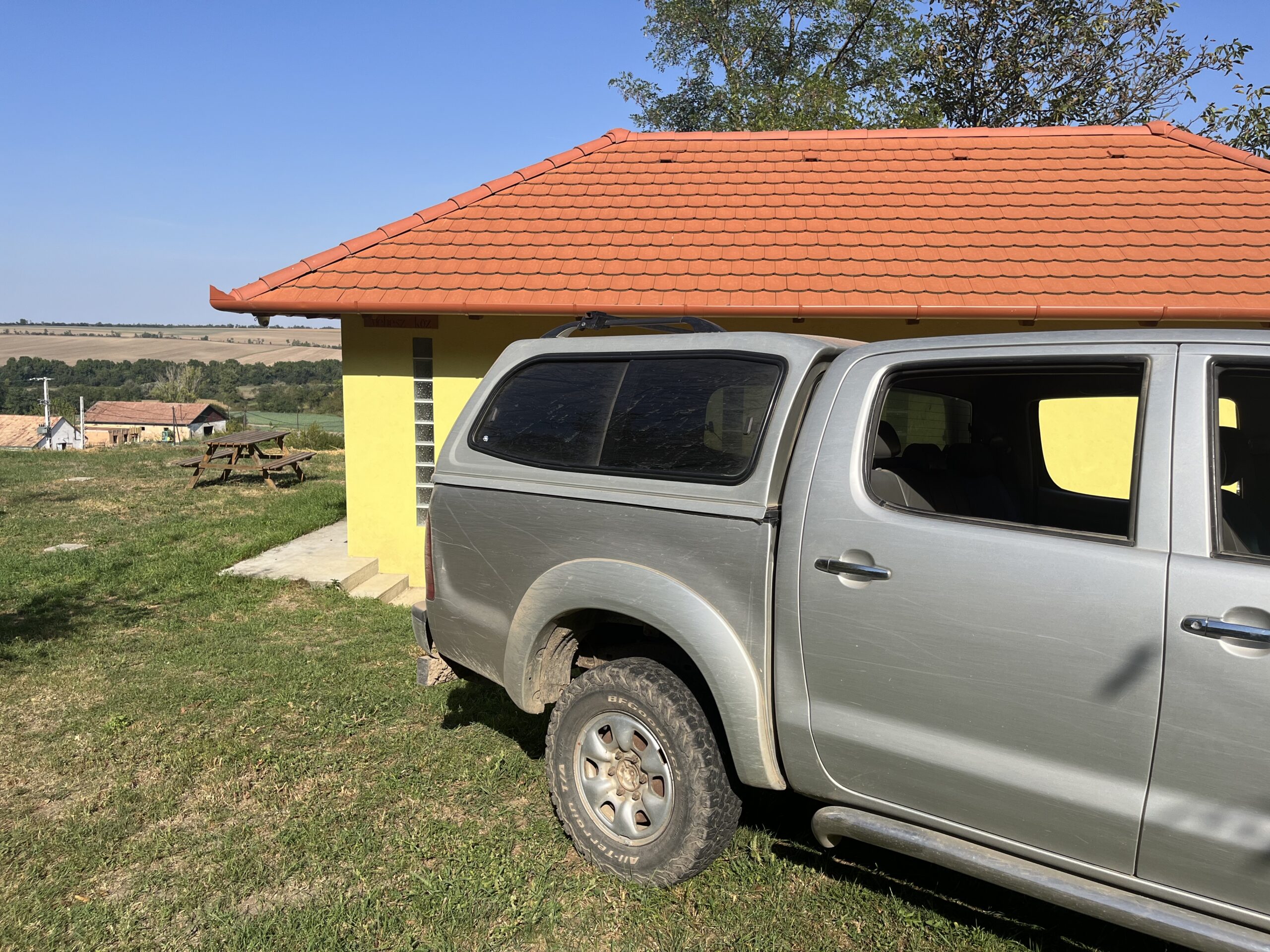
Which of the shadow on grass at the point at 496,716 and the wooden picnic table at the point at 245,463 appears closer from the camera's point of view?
the shadow on grass at the point at 496,716

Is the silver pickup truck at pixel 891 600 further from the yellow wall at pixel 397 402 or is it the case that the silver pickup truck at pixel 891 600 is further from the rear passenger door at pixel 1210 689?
the yellow wall at pixel 397 402

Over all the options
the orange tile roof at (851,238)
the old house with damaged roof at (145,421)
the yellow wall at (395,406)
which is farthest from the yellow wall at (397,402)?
the old house with damaged roof at (145,421)

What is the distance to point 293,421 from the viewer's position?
1570 inches

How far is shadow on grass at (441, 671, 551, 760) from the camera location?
180 inches

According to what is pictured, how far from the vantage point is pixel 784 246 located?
324 inches

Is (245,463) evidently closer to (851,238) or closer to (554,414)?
(851,238)

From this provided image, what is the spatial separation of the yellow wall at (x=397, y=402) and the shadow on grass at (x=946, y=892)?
5.18m

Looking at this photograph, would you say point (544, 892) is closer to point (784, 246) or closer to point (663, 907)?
point (663, 907)

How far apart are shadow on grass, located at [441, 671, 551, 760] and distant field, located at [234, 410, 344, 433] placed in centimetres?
2327

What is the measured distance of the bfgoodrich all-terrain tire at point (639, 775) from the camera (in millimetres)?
3053

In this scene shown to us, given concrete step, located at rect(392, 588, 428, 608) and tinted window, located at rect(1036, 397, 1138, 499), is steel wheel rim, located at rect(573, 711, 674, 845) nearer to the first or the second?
tinted window, located at rect(1036, 397, 1138, 499)

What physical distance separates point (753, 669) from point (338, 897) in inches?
71.3

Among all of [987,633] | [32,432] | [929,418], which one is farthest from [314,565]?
[32,432]

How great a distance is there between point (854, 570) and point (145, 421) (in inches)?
2299
